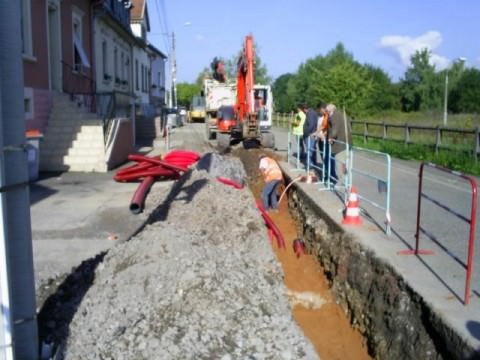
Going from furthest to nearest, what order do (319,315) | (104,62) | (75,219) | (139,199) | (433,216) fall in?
(104,62)
(139,199)
(75,219)
(433,216)
(319,315)

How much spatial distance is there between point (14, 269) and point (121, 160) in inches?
506

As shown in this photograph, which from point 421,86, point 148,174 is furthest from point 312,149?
point 421,86

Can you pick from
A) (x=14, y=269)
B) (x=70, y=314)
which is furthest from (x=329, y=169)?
(x=14, y=269)

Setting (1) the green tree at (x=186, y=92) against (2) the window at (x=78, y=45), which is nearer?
(2) the window at (x=78, y=45)

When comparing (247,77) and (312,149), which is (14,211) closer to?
(312,149)

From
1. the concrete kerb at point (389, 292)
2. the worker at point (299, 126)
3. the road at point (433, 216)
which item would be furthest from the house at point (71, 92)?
the concrete kerb at point (389, 292)

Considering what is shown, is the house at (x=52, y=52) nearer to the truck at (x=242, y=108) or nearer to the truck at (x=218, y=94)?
the truck at (x=242, y=108)

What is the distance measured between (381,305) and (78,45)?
16.0 meters

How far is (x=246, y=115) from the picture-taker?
768 inches

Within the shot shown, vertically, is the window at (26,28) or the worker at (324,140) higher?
the window at (26,28)

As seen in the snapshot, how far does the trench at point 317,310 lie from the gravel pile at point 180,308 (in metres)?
0.73

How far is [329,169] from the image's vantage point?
36.2 ft

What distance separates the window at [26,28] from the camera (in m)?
13.9

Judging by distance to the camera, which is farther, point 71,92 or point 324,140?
point 71,92
